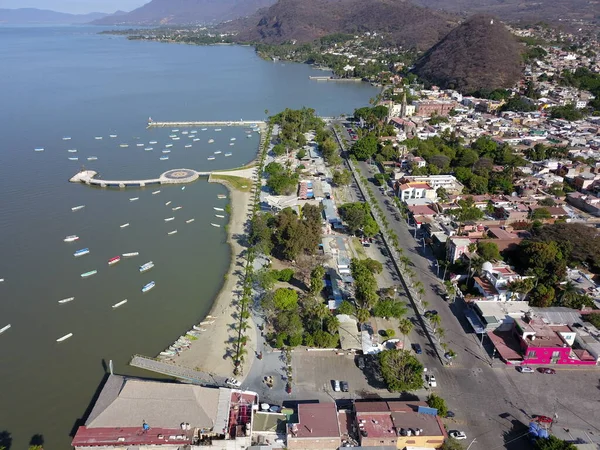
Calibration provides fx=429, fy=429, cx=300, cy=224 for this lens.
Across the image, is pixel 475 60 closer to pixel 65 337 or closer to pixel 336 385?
pixel 336 385

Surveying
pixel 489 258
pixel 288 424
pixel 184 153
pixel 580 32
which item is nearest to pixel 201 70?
pixel 184 153

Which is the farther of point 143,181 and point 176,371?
point 143,181

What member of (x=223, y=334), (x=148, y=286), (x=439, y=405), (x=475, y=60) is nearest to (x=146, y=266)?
(x=148, y=286)

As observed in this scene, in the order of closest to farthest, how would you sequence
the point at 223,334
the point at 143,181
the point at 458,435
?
the point at 458,435 < the point at 223,334 < the point at 143,181

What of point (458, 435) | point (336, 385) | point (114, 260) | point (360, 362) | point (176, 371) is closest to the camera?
point (458, 435)

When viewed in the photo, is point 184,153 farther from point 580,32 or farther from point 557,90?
point 580,32

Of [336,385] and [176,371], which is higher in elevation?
[336,385]

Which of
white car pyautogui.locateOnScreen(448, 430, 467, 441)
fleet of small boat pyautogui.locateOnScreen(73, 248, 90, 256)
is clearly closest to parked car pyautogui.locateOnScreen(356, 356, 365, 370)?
white car pyautogui.locateOnScreen(448, 430, 467, 441)
